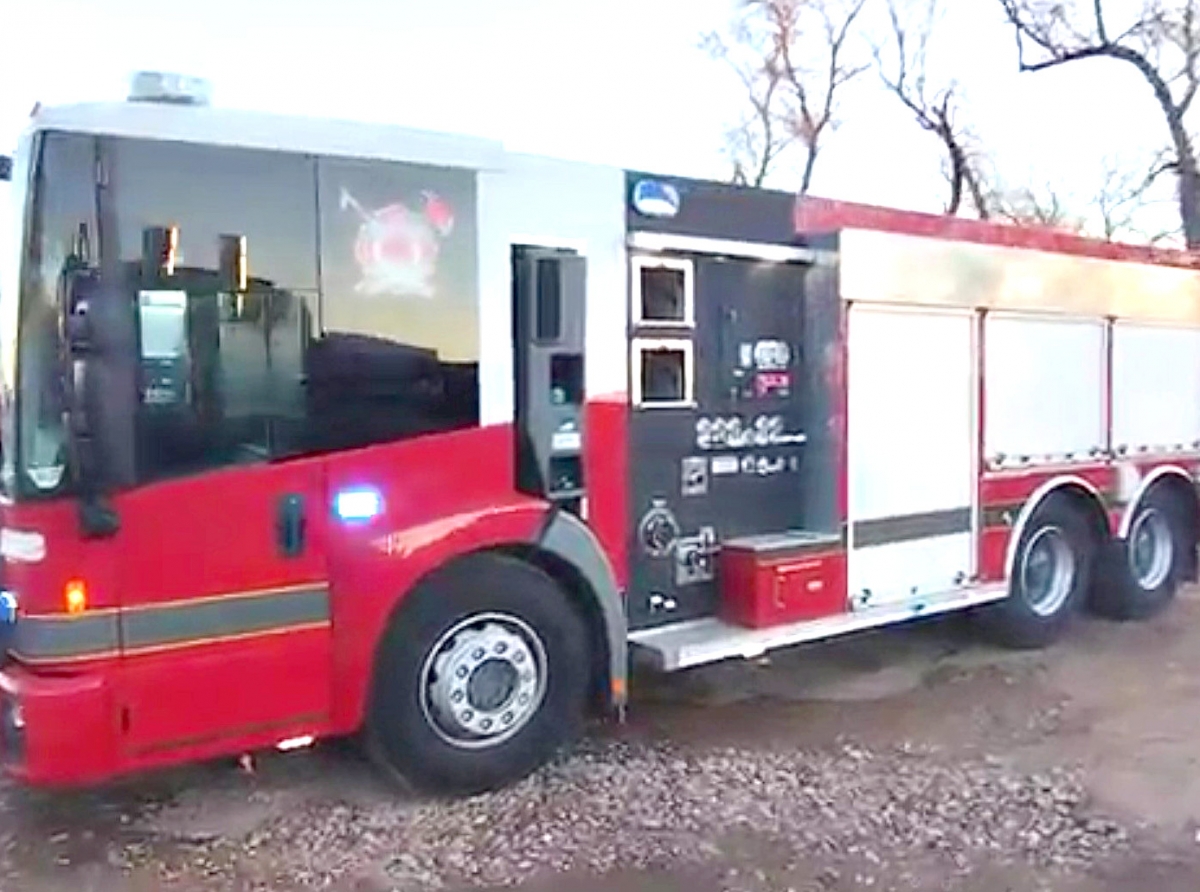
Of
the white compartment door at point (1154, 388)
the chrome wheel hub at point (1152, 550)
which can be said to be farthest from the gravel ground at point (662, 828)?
the chrome wheel hub at point (1152, 550)

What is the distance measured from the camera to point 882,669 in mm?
7758

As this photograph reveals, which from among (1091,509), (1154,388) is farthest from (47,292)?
(1154,388)

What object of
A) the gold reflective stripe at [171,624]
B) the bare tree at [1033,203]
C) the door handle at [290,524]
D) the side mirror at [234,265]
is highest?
the bare tree at [1033,203]

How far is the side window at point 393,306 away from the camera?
5055 millimetres

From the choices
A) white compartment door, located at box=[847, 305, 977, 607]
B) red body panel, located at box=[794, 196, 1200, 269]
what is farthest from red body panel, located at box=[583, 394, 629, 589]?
red body panel, located at box=[794, 196, 1200, 269]

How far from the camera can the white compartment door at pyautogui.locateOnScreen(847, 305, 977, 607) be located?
271 inches

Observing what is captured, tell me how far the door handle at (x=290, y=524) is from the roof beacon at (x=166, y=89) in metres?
1.43

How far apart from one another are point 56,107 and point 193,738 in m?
2.18

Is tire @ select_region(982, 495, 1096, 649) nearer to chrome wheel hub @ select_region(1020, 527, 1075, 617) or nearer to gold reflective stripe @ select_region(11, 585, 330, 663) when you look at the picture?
chrome wheel hub @ select_region(1020, 527, 1075, 617)

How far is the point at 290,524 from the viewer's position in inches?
195

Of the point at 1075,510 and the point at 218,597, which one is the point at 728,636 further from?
the point at 1075,510

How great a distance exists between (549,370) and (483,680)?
1.28 m

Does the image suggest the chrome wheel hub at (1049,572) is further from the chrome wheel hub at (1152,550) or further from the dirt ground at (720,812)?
the dirt ground at (720,812)

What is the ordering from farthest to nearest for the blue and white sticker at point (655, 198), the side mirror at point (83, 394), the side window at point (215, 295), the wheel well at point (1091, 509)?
the wheel well at point (1091, 509)
the blue and white sticker at point (655, 198)
the side window at point (215, 295)
the side mirror at point (83, 394)
